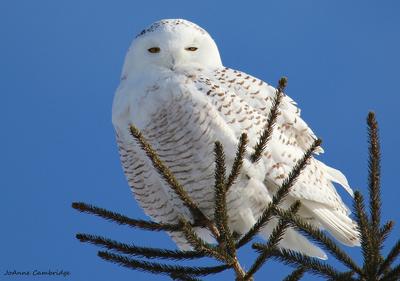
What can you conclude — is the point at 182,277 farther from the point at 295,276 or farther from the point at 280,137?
the point at 280,137

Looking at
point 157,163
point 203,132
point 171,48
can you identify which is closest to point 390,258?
point 157,163

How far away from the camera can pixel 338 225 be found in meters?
4.40

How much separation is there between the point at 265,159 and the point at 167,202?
0.75 meters

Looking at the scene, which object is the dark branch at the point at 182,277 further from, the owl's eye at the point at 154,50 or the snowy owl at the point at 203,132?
the owl's eye at the point at 154,50

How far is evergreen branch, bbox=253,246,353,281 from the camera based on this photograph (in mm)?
2248

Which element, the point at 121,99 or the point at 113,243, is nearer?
the point at 113,243

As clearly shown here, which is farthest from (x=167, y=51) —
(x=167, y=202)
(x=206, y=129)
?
(x=167, y=202)

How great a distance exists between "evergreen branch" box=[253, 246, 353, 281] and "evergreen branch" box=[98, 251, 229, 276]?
14.5 inches

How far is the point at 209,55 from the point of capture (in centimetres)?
470

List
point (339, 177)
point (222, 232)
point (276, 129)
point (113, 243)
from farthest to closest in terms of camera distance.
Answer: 1. point (339, 177)
2. point (276, 129)
3. point (113, 243)
4. point (222, 232)

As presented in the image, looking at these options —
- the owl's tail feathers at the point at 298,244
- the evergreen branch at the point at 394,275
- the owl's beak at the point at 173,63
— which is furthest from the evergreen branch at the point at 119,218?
the owl's tail feathers at the point at 298,244

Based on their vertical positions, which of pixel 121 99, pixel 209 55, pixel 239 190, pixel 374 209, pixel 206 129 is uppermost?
pixel 209 55

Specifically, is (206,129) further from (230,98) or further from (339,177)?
(339,177)

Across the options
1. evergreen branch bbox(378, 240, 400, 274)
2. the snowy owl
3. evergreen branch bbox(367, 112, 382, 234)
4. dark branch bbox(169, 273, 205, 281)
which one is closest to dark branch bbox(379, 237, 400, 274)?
evergreen branch bbox(378, 240, 400, 274)
